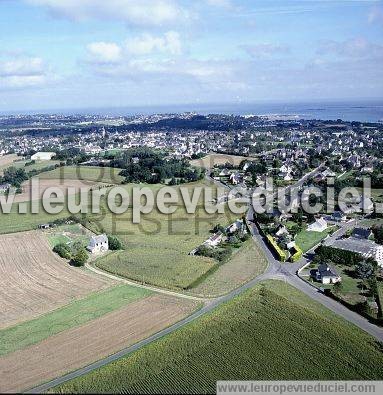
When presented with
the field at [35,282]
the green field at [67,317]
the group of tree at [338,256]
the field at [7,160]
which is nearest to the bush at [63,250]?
the field at [35,282]

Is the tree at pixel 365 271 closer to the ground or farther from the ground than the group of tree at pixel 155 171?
closer to the ground

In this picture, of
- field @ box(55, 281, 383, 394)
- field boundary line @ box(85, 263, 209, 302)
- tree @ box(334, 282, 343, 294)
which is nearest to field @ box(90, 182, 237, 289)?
field boundary line @ box(85, 263, 209, 302)

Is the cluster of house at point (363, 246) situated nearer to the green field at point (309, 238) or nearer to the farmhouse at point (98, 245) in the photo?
the green field at point (309, 238)

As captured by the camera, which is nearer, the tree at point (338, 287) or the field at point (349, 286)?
the field at point (349, 286)

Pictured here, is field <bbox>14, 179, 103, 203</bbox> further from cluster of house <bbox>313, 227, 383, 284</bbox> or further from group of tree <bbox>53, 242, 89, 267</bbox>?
cluster of house <bbox>313, 227, 383, 284</bbox>

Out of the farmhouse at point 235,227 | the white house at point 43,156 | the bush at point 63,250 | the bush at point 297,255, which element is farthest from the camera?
the white house at point 43,156

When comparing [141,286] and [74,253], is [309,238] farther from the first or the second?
[74,253]
